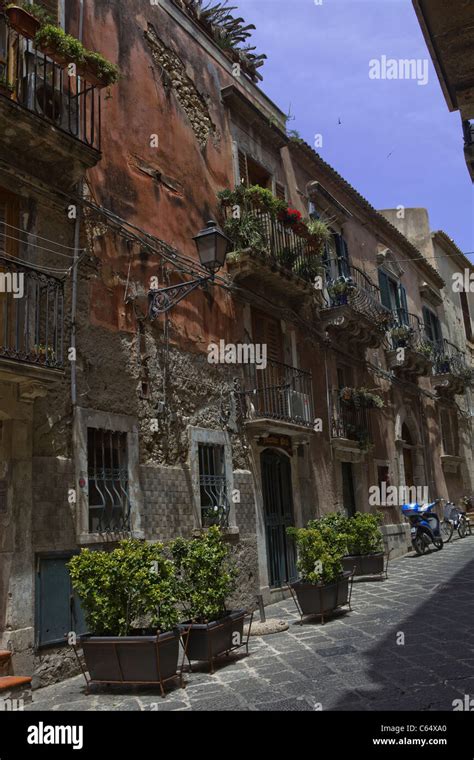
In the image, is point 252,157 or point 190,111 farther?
point 252,157

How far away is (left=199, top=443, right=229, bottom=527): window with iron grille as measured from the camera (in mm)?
9516

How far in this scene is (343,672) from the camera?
5.68 meters

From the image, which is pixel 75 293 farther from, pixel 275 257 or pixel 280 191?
pixel 280 191

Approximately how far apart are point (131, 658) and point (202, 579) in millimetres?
1110

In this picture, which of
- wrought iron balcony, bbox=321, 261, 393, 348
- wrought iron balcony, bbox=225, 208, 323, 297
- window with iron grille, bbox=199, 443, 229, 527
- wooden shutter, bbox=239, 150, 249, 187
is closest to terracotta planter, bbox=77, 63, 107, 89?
wrought iron balcony, bbox=225, 208, 323, 297

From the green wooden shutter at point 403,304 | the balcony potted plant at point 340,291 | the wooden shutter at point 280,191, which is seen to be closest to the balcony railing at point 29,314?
the wooden shutter at point 280,191

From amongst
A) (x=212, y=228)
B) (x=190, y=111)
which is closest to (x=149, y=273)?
(x=212, y=228)

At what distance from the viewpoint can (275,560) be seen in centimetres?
1111

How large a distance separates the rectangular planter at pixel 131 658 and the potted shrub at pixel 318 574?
9.49ft

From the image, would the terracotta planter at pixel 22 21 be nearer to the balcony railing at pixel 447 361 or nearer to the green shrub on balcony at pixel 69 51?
the green shrub on balcony at pixel 69 51

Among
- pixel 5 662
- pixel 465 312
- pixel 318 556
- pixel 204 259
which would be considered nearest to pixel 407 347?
pixel 465 312
